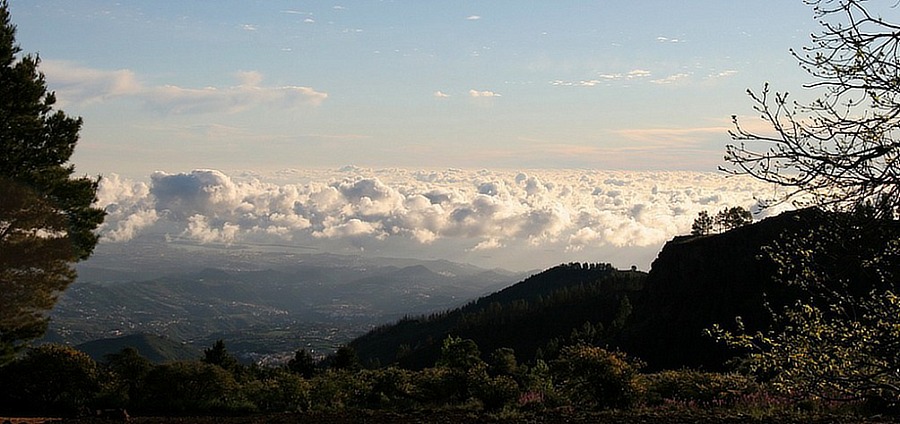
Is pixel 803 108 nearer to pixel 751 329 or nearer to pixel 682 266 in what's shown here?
pixel 751 329

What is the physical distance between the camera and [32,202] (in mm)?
17594

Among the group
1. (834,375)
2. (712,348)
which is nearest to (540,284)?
(712,348)

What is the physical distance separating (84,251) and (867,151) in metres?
18.9

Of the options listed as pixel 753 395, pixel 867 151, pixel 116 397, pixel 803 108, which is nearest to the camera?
pixel 867 151

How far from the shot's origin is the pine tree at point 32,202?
691 inches

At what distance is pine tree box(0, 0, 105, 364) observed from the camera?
17547 mm

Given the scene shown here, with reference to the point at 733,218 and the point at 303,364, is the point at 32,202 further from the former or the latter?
the point at 733,218

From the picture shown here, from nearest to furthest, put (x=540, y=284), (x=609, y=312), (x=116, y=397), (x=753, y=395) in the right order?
(x=753, y=395) → (x=116, y=397) → (x=609, y=312) → (x=540, y=284)

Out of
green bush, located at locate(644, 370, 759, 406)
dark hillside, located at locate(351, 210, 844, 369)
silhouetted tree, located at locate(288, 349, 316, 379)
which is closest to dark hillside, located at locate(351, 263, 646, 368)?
dark hillside, located at locate(351, 210, 844, 369)

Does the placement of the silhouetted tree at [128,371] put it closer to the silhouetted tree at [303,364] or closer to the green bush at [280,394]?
the green bush at [280,394]

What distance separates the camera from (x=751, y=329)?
166 feet

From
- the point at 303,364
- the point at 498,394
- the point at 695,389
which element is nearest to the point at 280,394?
the point at 498,394

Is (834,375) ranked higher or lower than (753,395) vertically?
higher

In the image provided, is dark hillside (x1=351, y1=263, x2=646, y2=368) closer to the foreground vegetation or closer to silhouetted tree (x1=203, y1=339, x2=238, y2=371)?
silhouetted tree (x1=203, y1=339, x2=238, y2=371)
